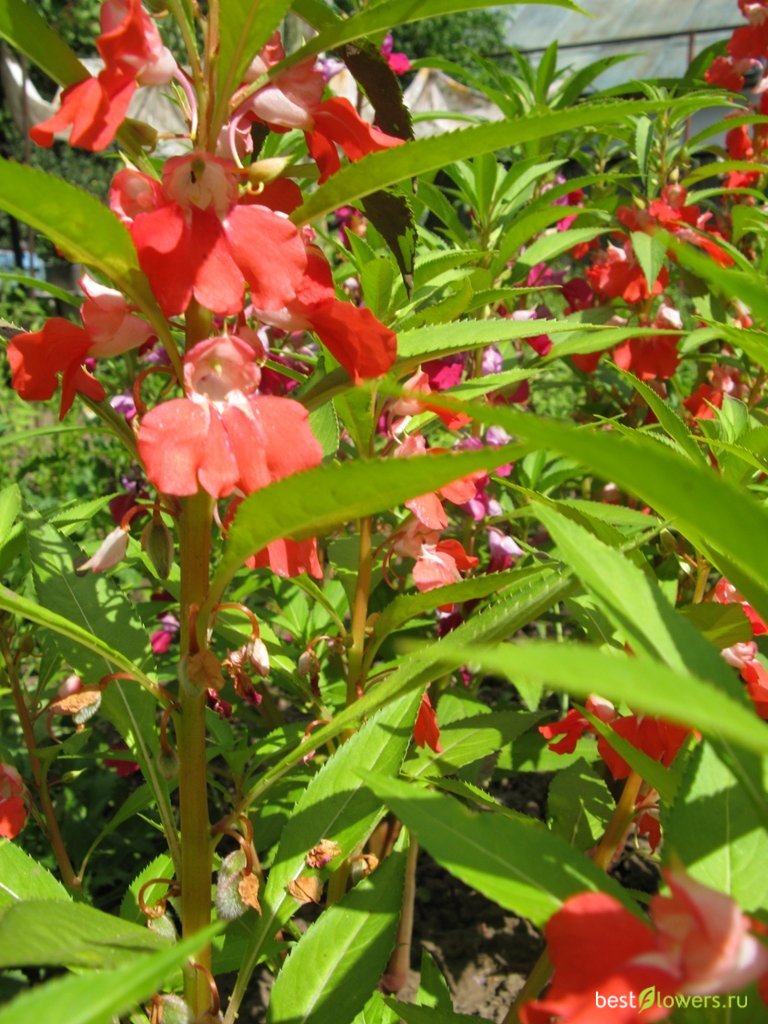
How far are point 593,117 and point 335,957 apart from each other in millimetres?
850

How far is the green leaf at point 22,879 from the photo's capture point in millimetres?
901

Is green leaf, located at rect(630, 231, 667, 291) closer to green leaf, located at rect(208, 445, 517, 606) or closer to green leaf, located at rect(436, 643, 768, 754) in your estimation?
green leaf, located at rect(208, 445, 517, 606)

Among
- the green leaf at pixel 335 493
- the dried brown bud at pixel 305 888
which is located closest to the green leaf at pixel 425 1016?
the dried brown bud at pixel 305 888

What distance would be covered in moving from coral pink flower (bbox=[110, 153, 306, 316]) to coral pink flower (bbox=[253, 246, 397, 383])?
0.02 m

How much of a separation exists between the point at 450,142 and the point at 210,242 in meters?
0.22

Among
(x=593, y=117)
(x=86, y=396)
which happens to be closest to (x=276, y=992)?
(x=86, y=396)

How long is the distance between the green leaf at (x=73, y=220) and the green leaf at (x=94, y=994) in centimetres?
49

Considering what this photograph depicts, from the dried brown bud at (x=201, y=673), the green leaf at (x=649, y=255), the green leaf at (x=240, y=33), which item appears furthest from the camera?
the green leaf at (x=649, y=255)

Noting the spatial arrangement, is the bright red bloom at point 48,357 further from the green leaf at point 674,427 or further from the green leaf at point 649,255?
the green leaf at point 649,255

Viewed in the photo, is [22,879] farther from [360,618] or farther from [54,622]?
[360,618]

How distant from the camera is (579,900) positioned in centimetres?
48

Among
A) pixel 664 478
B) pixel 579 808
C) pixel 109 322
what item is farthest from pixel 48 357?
pixel 579 808

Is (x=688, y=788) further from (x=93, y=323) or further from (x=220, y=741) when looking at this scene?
(x=220, y=741)

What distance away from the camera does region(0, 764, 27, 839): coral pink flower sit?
1.21 m
